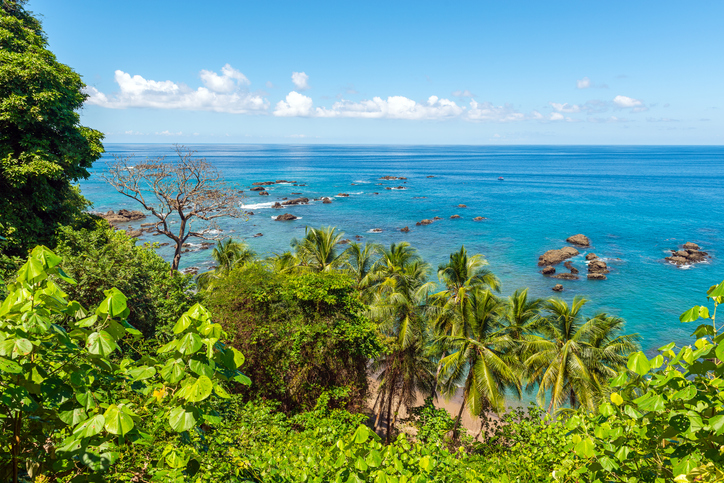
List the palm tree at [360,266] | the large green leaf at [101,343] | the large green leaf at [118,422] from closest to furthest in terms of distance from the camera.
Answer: the large green leaf at [118,422] < the large green leaf at [101,343] < the palm tree at [360,266]

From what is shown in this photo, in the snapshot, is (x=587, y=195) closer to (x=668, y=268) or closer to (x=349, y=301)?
(x=668, y=268)

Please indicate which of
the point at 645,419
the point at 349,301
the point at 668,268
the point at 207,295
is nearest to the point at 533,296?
the point at 668,268

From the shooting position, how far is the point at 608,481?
12.9ft

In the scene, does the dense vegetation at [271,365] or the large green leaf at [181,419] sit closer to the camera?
the large green leaf at [181,419]

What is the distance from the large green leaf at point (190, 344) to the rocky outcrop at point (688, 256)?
59.1m

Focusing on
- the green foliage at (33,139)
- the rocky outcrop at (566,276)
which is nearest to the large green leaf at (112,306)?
the green foliage at (33,139)

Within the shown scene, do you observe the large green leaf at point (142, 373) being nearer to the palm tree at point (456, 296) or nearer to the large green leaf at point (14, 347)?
the large green leaf at point (14, 347)

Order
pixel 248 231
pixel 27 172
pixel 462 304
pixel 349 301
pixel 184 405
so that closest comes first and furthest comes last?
pixel 184 405, pixel 27 172, pixel 349 301, pixel 462 304, pixel 248 231

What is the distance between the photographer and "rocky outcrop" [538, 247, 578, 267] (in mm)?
47625

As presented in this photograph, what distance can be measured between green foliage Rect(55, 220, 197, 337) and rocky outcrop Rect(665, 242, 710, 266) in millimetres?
55658

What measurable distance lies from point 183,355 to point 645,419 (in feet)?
15.0

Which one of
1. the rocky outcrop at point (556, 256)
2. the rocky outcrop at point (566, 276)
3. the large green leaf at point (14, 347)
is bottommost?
the rocky outcrop at point (566, 276)

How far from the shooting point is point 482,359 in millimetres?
18234

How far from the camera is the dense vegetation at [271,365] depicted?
3066 mm
